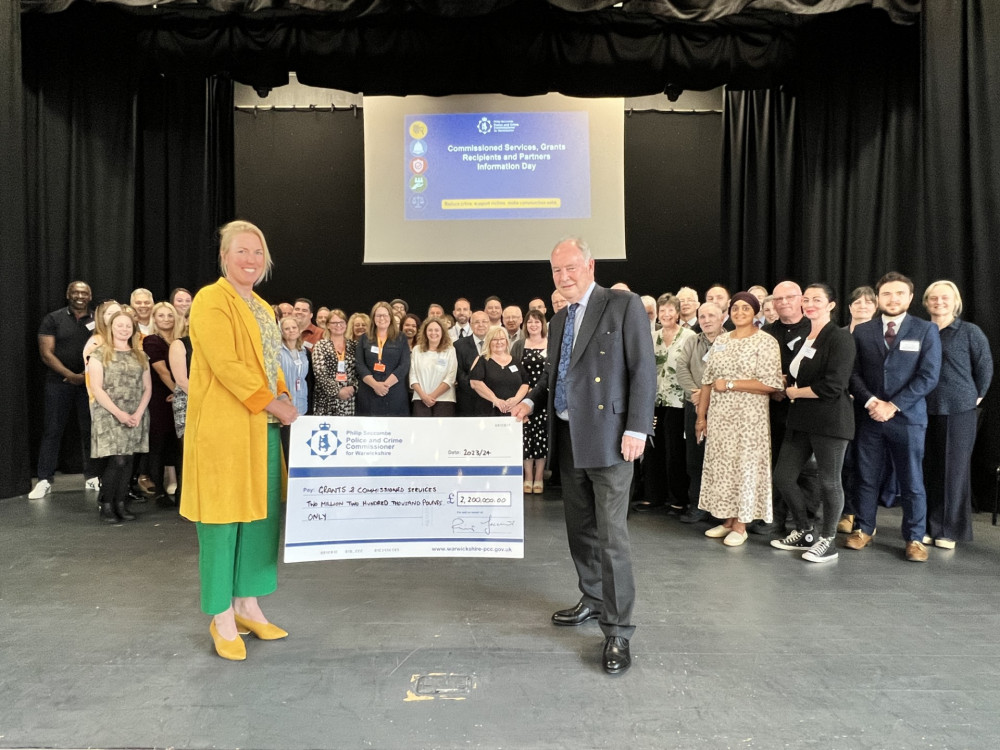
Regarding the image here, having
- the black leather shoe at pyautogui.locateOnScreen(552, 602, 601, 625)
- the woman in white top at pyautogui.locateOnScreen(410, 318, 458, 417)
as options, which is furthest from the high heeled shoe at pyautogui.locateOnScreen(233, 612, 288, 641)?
the woman in white top at pyautogui.locateOnScreen(410, 318, 458, 417)

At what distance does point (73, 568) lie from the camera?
3635 mm

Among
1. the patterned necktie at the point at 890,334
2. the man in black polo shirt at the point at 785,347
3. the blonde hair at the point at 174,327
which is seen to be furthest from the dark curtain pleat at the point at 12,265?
the patterned necktie at the point at 890,334

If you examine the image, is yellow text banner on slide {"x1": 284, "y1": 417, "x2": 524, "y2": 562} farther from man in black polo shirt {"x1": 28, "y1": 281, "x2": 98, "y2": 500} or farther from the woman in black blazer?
man in black polo shirt {"x1": 28, "y1": 281, "x2": 98, "y2": 500}

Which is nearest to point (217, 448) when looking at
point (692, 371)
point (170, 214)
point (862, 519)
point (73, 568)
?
point (73, 568)

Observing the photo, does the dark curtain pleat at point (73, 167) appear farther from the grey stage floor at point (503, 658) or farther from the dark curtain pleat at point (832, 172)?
the dark curtain pleat at point (832, 172)

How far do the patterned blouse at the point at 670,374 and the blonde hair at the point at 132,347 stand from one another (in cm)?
379

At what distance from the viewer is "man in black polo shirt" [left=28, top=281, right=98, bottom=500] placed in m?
5.64

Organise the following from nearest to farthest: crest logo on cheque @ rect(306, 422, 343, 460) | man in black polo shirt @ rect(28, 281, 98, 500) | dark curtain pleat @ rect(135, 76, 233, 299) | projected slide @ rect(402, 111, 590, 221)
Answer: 1. crest logo on cheque @ rect(306, 422, 343, 460)
2. man in black polo shirt @ rect(28, 281, 98, 500)
3. projected slide @ rect(402, 111, 590, 221)
4. dark curtain pleat @ rect(135, 76, 233, 299)

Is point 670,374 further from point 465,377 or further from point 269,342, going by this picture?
point 269,342

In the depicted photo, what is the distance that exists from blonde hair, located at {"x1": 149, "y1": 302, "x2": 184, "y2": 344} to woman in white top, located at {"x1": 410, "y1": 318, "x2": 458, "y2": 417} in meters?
1.79

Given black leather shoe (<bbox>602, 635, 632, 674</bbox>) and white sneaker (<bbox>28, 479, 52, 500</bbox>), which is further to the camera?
white sneaker (<bbox>28, 479, 52, 500</bbox>)

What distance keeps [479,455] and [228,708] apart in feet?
4.41

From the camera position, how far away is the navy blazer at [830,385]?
3.75 meters

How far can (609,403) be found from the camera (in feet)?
8.35
